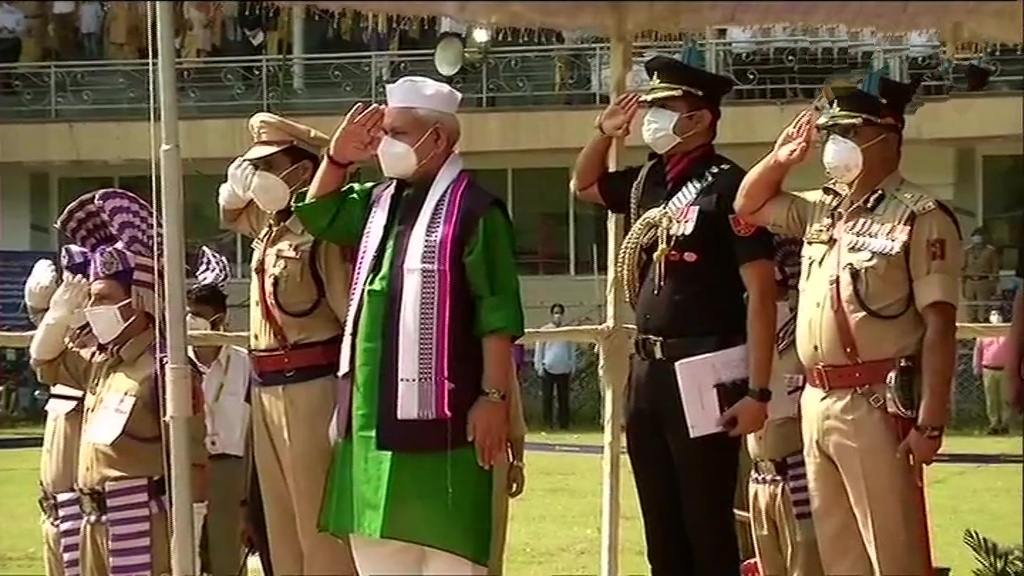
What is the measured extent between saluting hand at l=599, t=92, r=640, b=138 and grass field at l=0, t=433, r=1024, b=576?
212 cm

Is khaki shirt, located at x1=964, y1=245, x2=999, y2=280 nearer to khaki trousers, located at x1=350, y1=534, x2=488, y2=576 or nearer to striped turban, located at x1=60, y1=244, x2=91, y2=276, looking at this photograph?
striped turban, located at x1=60, y1=244, x2=91, y2=276

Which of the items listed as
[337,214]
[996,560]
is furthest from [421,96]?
[996,560]

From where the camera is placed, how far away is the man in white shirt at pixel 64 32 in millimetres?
16984

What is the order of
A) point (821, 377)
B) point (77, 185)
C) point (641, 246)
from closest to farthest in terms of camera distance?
1. point (821, 377)
2. point (641, 246)
3. point (77, 185)

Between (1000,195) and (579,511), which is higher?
(1000,195)

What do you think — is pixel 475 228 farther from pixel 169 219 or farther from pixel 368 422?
pixel 169 219

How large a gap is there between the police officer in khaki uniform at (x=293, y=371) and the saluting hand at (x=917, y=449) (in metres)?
1.61

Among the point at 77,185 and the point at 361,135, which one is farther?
the point at 77,185

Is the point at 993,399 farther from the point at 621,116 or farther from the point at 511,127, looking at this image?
the point at 621,116

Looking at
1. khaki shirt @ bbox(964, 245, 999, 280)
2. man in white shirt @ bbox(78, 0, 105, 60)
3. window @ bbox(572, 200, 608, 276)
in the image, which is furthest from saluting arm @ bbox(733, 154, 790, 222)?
man in white shirt @ bbox(78, 0, 105, 60)

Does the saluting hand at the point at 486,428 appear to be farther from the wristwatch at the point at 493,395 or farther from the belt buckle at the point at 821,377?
the belt buckle at the point at 821,377

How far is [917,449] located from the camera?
4926mm

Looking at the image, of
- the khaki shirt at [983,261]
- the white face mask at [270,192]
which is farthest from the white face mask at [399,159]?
the khaki shirt at [983,261]

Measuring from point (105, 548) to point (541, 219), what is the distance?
1061 centimetres
